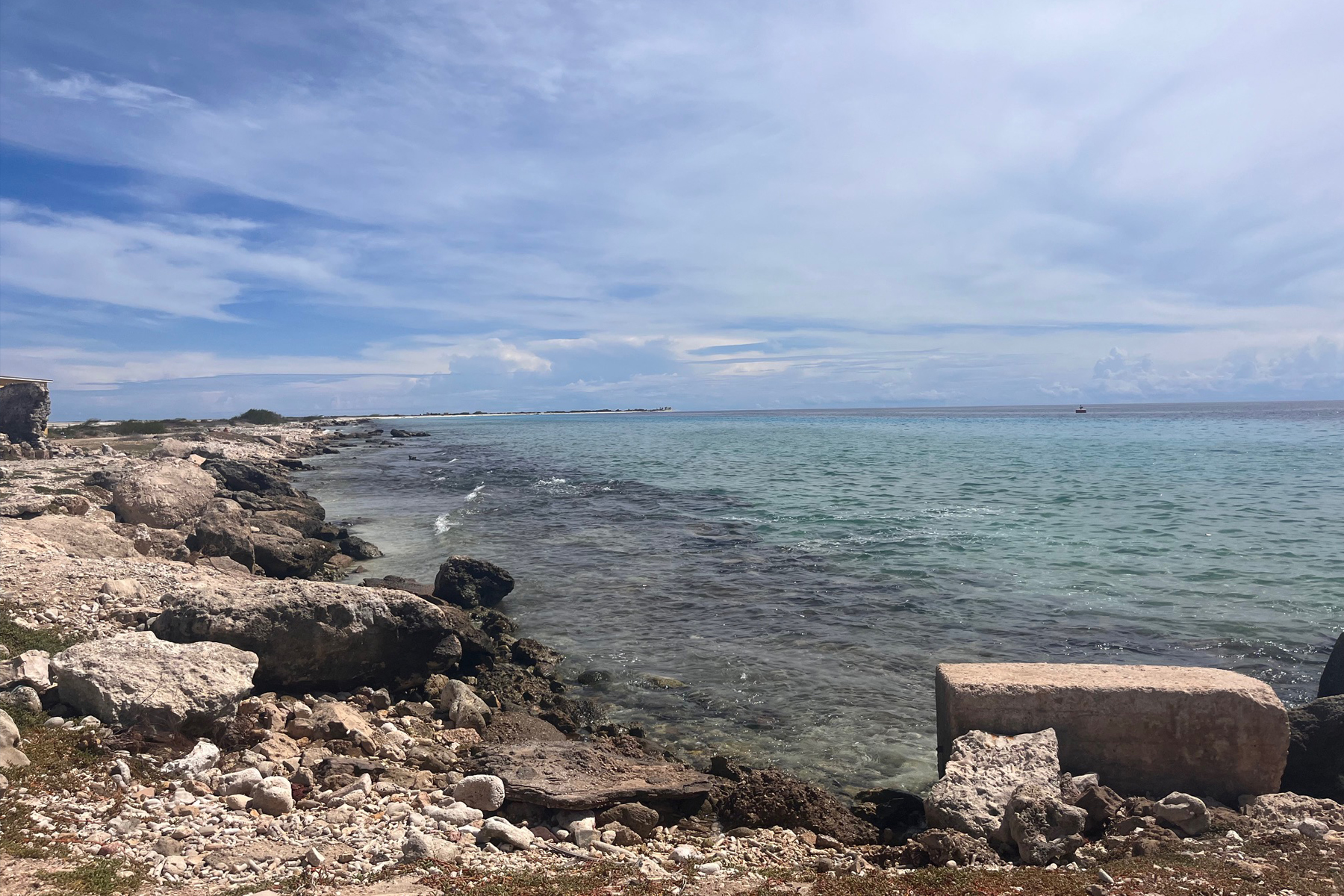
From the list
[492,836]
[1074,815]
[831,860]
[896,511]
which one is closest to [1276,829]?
[1074,815]

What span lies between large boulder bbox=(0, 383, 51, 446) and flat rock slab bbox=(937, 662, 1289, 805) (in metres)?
41.7

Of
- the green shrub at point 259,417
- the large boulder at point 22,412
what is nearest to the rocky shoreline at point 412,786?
the large boulder at point 22,412

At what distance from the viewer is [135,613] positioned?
9.05m

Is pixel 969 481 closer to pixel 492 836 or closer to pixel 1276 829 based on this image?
pixel 1276 829

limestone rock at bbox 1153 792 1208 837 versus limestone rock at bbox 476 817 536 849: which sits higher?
limestone rock at bbox 1153 792 1208 837

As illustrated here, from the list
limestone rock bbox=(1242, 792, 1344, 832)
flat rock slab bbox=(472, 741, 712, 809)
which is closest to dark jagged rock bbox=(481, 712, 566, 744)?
flat rock slab bbox=(472, 741, 712, 809)

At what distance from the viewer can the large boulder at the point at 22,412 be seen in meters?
33.8

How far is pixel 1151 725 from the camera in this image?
21.1ft

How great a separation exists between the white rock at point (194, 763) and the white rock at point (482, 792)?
2074mm

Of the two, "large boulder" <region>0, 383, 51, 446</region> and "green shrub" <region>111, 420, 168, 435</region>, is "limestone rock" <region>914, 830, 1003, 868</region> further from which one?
"green shrub" <region>111, 420, 168, 435</region>

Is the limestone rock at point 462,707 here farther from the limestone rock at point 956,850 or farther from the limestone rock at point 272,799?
the limestone rock at point 956,850

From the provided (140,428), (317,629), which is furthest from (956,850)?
(140,428)

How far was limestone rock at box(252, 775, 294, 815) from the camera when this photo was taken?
5746 millimetres

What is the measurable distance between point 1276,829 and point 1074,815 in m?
1.56
